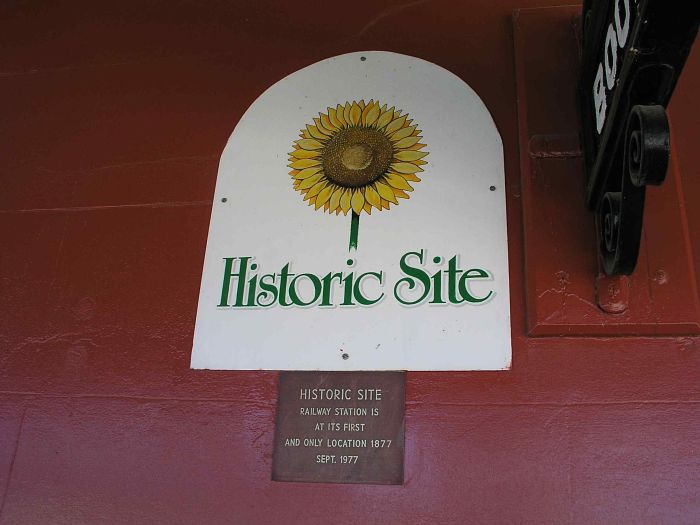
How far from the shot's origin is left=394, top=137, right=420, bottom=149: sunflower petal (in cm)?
189

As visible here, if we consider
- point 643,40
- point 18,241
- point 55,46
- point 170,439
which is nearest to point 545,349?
point 643,40

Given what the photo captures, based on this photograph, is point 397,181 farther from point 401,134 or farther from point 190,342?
point 190,342

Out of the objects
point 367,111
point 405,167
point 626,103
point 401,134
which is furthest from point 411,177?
point 626,103

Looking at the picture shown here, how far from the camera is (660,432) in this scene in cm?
150

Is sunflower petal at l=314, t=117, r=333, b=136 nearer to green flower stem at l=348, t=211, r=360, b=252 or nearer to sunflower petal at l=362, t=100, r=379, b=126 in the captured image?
sunflower petal at l=362, t=100, r=379, b=126

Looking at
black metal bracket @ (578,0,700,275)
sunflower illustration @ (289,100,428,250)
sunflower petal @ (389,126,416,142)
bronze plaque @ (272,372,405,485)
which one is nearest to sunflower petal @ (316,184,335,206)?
sunflower illustration @ (289,100,428,250)

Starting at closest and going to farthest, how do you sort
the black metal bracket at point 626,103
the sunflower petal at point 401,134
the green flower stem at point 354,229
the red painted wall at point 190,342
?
the black metal bracket at point 626,103 → the red painted wall at point 190,342 → the green flower stem at point 354,229 → the sunflower petal at point 401,134

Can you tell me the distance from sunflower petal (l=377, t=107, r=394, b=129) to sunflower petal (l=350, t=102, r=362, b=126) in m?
0.06

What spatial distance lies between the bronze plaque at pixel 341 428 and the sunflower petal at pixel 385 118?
68 centimetres

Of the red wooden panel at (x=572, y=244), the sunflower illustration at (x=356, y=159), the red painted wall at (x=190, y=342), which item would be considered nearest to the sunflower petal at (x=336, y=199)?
the sunflower illustration at (x=356, y=159)

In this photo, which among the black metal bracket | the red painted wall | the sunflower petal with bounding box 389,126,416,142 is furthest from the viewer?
the sunflower petal with bounding box 389,126,416,142

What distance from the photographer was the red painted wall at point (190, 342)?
60.0 inches

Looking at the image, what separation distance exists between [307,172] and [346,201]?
14 cm

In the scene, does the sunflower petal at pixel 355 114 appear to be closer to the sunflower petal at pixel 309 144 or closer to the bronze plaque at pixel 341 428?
the sunflower petal at pixel 309 144
